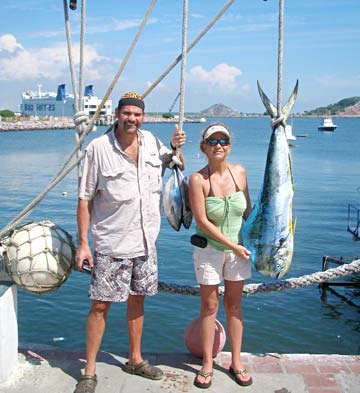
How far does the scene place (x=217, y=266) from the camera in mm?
3279

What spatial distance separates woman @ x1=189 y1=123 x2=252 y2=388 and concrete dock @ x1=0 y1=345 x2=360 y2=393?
16 cm

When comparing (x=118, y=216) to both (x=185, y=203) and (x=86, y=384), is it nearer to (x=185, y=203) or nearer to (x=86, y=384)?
(x=185, y=203)

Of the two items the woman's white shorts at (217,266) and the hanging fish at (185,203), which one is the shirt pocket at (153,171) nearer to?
the hanging fish at (185,203)

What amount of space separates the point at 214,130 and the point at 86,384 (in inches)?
69.7

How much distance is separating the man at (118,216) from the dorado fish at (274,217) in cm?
63

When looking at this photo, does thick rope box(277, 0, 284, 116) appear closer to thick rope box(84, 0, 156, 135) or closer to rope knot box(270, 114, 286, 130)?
rope knot box(270, 114, 286, 130)

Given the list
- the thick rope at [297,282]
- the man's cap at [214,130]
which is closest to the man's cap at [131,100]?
the man's cap at [214,130]

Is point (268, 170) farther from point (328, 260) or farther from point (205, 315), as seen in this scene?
point (328, 260)

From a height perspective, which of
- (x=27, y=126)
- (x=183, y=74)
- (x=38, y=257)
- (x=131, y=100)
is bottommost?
(x=38, y=257)

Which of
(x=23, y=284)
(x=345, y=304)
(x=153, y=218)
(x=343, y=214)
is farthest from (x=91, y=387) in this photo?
(x=343, y=214)

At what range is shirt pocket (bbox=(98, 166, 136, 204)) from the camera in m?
3.15

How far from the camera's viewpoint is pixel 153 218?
129 inches

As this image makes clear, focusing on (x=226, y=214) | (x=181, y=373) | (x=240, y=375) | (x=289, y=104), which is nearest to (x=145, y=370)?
(x=181, y=373)

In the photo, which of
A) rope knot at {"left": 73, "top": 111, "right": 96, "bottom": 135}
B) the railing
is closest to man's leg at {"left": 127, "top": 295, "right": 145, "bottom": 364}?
rope knot at {"left": 73, "top": 111, "right": 96, "bottom": 135}
